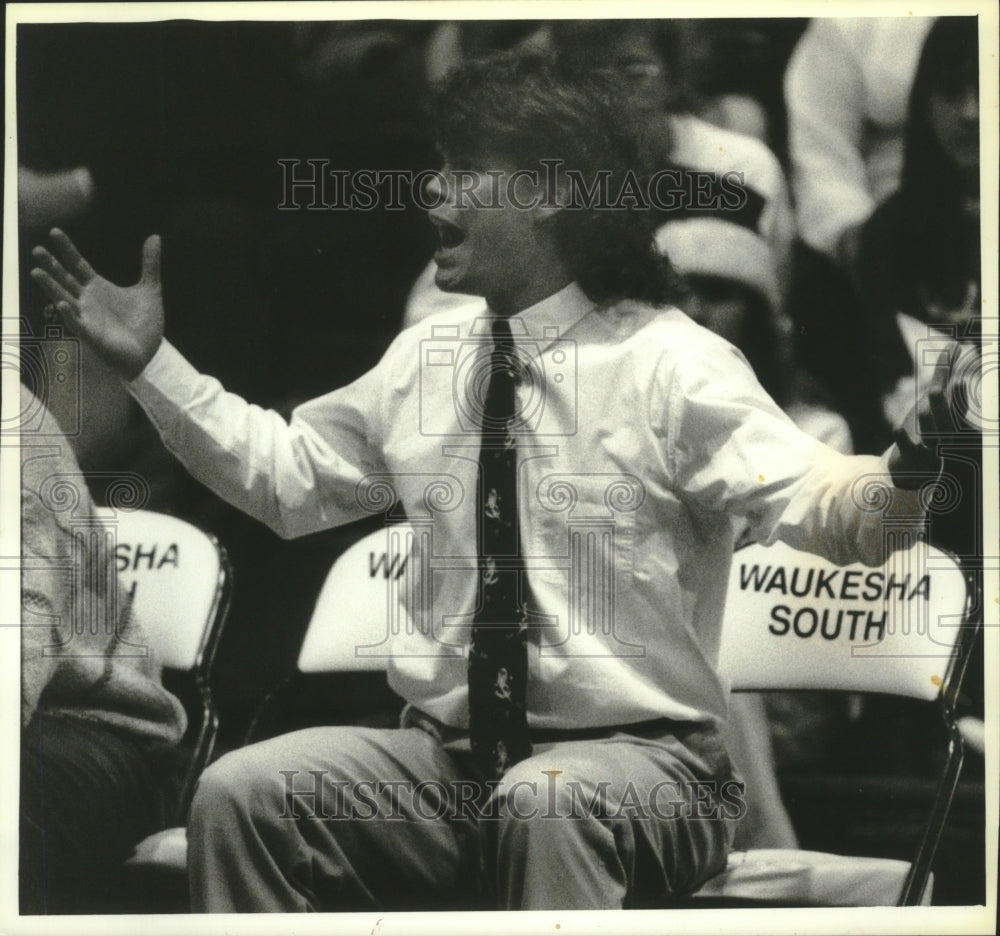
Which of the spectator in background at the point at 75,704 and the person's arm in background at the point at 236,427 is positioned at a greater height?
the person's arm in background at the point at 236,427

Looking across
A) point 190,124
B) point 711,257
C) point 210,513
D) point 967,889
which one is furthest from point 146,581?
point 967,889

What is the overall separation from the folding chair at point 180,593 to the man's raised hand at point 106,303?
237 mm

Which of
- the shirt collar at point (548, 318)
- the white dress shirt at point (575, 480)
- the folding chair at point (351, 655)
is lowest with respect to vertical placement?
the folding chair at point (351, 655)

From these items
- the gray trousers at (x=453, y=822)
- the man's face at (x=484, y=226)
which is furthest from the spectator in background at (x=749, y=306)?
the gray trousers at (x=453, y=822)

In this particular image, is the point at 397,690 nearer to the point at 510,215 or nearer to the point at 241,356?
the point at 241,356

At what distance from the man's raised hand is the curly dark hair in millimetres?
493

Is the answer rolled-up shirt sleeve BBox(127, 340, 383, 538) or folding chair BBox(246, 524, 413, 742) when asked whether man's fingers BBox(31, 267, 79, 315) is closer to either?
rolled-up shirt sleeve BBox(127, 340, 383, 538)

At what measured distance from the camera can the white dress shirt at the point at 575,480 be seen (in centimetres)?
162

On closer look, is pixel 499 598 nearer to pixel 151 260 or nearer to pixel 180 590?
pixel 180 590

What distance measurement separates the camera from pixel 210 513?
5.43ft

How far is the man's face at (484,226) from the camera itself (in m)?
1.66

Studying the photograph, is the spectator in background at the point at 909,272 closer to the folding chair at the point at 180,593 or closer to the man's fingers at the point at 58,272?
the folding chair at the point at 180,593

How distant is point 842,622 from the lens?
166cm

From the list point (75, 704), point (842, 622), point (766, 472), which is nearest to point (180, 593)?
point (75, 704)
